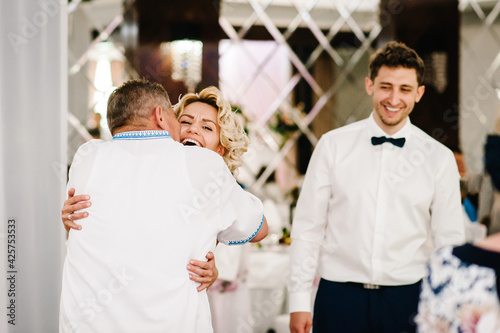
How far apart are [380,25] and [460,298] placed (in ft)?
12.7

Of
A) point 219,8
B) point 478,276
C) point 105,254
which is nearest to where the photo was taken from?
point 478,276

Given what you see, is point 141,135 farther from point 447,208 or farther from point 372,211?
point 447,208

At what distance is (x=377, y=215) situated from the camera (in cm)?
196

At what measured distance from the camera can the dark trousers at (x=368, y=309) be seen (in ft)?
6.08

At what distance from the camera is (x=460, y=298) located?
2.94 feet

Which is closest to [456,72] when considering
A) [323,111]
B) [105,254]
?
[323,111]

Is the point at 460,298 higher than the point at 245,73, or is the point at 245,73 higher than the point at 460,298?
the point at 245,73

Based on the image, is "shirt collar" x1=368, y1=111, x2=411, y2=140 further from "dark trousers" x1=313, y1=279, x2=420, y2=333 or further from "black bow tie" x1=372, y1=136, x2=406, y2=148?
"dark trousers" x1=313, y1=279, x2=420, y2=333

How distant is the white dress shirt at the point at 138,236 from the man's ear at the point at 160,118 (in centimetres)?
5

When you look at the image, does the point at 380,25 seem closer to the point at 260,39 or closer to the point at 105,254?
the point at 260,39

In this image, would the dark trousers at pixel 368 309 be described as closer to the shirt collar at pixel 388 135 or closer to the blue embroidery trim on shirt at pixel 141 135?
the shirt collar at pixel 388 135

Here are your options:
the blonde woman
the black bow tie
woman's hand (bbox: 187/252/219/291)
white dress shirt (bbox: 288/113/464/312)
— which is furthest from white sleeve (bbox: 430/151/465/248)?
woman's hand (bbox: 187/252/219/291)

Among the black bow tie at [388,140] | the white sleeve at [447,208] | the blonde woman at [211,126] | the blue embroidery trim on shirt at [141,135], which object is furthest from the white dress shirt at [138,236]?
the white sleeve at [447,208]

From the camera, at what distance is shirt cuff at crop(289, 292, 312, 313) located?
6.55 ft
